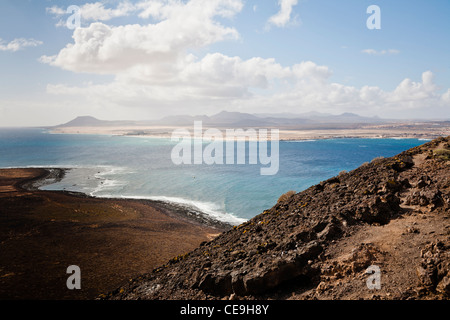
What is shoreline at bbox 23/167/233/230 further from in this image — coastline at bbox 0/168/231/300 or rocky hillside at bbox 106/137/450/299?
rocky hillside at bbox 106/137/450/299

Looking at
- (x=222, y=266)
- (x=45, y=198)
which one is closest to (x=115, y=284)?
(x=222, y=266)

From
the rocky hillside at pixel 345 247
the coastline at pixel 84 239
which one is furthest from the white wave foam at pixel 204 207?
the rocky hillside at pixel 345 247

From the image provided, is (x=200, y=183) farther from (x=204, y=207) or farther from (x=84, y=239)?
(x=84, y=239)

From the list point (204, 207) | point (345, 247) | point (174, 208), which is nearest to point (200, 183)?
point (204, 207)

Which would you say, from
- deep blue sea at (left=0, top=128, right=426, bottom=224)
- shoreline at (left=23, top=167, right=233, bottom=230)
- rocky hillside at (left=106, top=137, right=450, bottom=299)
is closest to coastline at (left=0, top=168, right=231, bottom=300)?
shoreline at (left=23, top=167, right=233, bottom=230)

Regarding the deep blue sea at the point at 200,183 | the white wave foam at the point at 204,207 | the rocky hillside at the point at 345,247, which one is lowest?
the white wave foam at the point at 204,207

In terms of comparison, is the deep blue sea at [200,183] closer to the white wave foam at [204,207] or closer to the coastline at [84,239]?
the white wave foam at [204,207]
